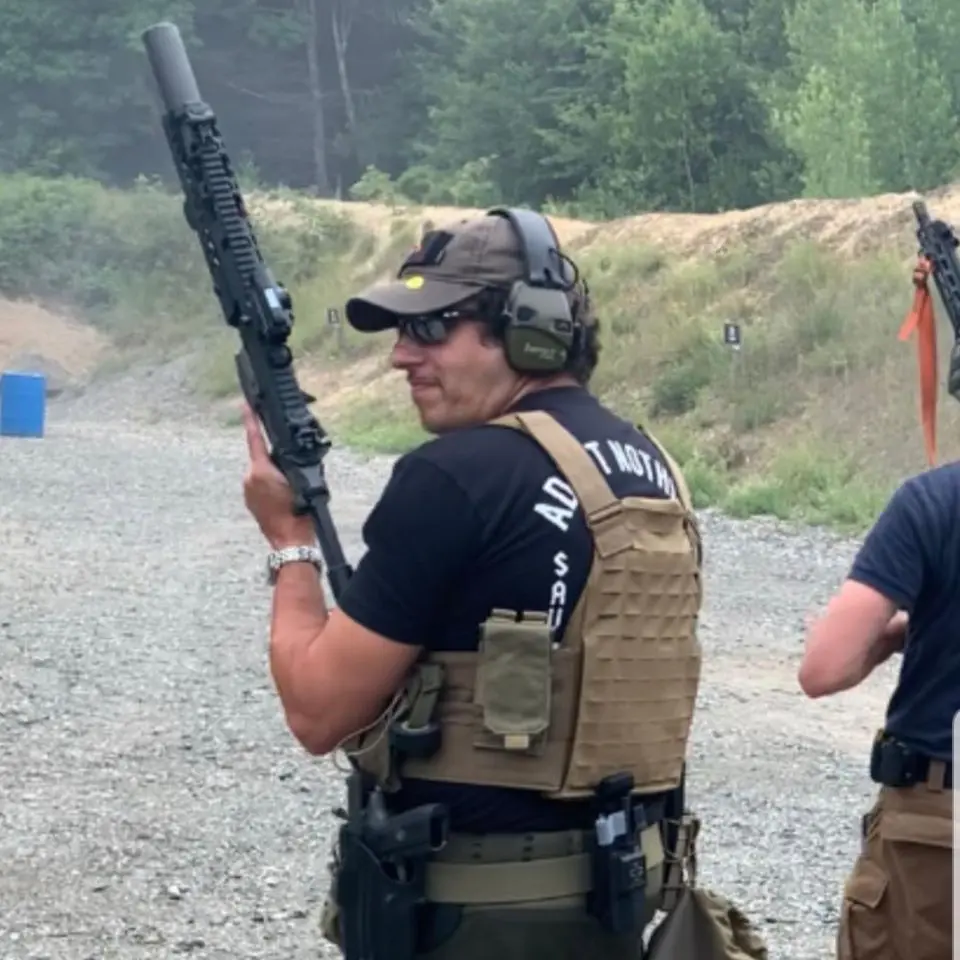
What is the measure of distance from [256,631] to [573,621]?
23.1 ft

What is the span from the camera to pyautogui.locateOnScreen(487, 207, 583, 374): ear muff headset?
100 inches

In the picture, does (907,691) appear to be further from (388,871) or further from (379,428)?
(379,428)

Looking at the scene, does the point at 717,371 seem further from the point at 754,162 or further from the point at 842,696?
the point at 754,162

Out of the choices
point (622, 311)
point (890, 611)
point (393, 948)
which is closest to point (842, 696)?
point (890, 611)

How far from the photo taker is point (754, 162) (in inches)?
1359

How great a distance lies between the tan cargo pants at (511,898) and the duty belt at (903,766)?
0.71 metres

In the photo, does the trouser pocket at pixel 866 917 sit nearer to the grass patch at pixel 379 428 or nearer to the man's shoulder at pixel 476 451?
the man's shoulder at pixel 476 451

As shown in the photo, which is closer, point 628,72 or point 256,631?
point 256,631

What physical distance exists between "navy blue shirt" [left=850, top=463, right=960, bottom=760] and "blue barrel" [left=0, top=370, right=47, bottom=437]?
18976 mm

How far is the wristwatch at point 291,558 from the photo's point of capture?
2.68 m

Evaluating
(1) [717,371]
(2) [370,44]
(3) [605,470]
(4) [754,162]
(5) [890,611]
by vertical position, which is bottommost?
(5) [890,611]

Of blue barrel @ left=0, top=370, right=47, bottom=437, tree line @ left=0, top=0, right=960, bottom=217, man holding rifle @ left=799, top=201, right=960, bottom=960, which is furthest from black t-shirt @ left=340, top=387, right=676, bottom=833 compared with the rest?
tree line @ left=0, top=0, right=960, bottom=217

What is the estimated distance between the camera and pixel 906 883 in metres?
3.06

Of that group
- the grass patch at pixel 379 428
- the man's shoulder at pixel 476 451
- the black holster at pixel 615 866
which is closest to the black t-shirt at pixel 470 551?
the man's shoulder at pixel 476 451
